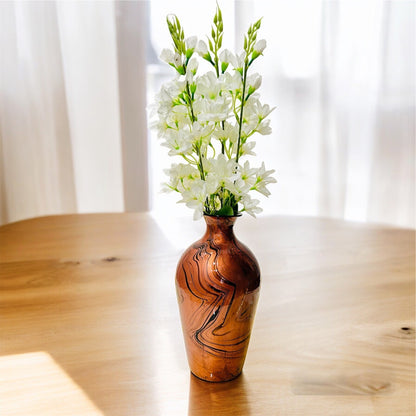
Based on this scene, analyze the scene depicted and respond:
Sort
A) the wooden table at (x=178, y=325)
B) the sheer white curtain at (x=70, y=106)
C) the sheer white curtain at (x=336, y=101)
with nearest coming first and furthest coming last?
the wooden table at (x=178, y=325), the sheer white curtain at (x=70, y=106), the sheer white curtain at (x=336, y=101)

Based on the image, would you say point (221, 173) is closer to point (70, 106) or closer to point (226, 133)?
point (226, 133)

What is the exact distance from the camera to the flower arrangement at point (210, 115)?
0.55 m

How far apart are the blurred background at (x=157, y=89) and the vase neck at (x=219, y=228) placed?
1.43 meters

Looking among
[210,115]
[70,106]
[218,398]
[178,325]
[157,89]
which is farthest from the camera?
[157,89]

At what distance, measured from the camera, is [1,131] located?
1818 mm

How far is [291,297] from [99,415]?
0.44 m

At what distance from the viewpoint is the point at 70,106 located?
193 cm

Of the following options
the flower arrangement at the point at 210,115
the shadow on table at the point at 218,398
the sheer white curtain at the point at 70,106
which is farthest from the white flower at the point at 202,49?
the sheer white curtain at the point at 70,106

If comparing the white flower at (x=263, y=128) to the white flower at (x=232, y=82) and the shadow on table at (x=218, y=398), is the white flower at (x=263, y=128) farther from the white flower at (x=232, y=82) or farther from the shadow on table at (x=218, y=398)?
the shadow on table at (x=218, y=398)

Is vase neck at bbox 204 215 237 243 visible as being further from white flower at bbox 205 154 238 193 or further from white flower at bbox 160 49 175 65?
white flower at bbox 160 49 175 65

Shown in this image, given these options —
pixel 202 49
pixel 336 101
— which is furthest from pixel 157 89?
pixel 202 49

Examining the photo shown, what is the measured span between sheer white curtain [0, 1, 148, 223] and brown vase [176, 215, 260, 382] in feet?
4.70

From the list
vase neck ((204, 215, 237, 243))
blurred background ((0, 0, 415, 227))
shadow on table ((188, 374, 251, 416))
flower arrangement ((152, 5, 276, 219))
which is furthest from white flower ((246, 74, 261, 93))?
blurred background ((0, 0, 415, 227))

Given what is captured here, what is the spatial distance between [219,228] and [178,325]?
11.2 inches
